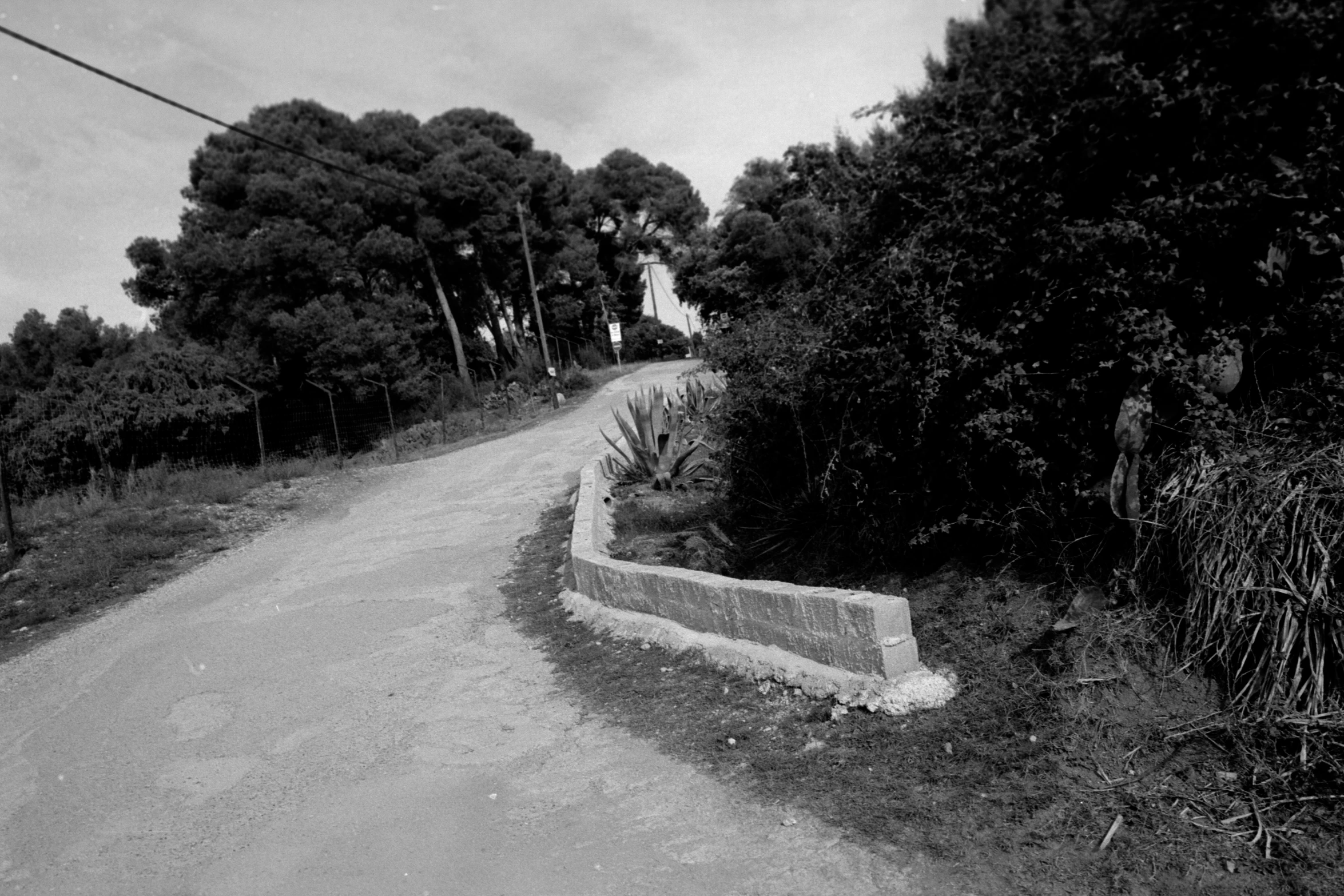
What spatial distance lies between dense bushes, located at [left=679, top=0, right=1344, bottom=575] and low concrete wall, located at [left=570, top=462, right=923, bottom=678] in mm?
855

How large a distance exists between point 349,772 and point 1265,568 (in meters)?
4.25

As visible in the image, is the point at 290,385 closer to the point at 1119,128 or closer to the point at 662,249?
the point at 662,249

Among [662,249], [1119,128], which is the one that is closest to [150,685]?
[1119,128]

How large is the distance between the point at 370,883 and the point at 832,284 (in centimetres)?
407

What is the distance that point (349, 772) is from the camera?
4852 millimetres

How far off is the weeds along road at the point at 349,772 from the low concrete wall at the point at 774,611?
841 mm

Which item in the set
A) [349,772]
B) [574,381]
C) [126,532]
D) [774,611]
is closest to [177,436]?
[126,532]

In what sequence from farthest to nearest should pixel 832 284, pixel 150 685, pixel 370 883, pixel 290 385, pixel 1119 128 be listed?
pixel 290 385 → pixel 150 685 → pixel 832 284 → pixel 1119 128 → pixel 370 883

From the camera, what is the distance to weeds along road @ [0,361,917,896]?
12.0 feet

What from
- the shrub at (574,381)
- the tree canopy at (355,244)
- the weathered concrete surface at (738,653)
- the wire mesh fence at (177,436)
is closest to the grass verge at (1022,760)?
the weathered concrete surface at (738,653)

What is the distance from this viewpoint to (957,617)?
4824 mm

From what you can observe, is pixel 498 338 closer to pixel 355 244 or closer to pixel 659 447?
pixel 355 244

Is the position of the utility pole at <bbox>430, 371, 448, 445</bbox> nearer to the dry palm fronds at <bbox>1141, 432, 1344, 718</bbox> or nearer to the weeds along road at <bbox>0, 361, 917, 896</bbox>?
the weeds along road at <bbox>0, 361, 917, 896</bbox>

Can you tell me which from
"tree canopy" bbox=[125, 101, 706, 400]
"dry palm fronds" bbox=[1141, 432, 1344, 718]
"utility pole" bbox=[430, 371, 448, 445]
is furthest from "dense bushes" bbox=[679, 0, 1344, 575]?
"tree canopy" bbox=[125, 101, 706, 400]
